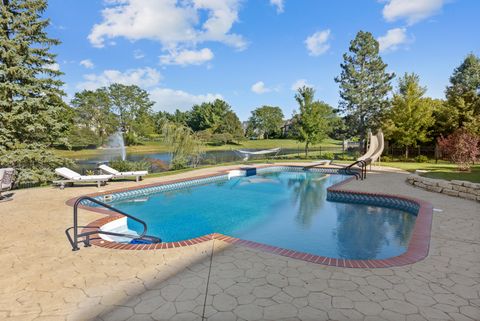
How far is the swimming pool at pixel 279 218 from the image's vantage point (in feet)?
19.8

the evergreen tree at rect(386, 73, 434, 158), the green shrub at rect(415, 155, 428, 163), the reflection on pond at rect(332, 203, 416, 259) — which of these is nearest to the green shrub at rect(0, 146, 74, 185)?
the reflection on pond at rect(332, 203, 416, 259)

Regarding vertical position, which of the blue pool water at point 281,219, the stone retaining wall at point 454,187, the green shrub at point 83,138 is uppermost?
the green shrub at point 83,138

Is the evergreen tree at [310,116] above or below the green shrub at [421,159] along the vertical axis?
above

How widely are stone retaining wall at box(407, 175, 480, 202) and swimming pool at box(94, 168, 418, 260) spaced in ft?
6.22

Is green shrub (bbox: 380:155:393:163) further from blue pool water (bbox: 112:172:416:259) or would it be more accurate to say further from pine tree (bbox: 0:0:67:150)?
pine tree (bbox: 0:0:67:150)

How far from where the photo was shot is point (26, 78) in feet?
37.2

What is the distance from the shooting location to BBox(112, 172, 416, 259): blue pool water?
6020 mm

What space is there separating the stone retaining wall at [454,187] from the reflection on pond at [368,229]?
2.12 meters

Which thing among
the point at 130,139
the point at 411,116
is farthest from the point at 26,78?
the point at 130,139

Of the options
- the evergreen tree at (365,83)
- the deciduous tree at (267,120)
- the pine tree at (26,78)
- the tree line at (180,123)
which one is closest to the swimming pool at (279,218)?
the tree line at (180,123)

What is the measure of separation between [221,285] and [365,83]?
2459cm

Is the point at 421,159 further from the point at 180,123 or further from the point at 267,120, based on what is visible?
the point at 267,120

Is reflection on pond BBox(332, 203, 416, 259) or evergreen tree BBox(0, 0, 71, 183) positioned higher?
evergreen tree BBox(0, 0, 71, 183)

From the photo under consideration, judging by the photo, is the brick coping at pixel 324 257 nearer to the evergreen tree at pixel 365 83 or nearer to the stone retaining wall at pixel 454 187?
the stone retaining wall at pixel 454 187
